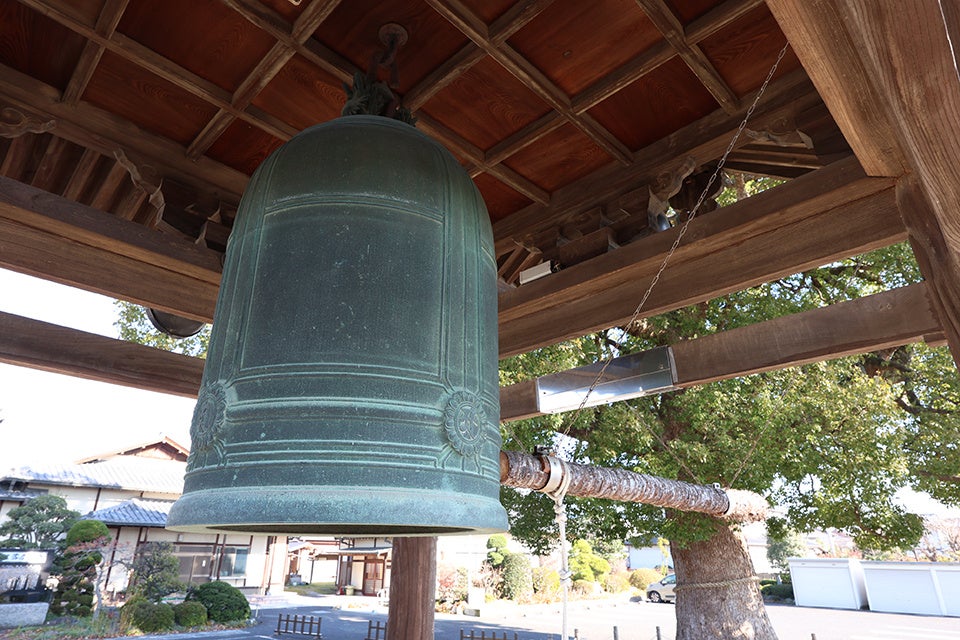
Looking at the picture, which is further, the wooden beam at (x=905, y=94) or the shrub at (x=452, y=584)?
the shrub at (x=452, y=584)

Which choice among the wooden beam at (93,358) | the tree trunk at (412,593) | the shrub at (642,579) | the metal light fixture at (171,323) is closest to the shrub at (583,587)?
the shrub at (642,579)

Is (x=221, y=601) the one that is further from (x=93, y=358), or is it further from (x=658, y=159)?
(x=658, y=159)

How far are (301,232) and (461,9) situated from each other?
1.07m

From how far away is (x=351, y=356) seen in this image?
1.24 m

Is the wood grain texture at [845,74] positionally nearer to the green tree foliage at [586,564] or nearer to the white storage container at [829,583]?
the green tree foliage at [586,564]

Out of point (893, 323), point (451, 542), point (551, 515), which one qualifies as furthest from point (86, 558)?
point (893, 323)

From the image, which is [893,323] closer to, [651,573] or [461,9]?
[461,9]

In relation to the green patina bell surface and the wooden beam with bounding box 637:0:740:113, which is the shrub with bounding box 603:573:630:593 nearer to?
the wooden beam with bounding box 637:0:740:113

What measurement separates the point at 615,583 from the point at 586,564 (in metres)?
3.58

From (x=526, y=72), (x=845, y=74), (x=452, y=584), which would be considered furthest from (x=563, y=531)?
(x=452, y=584)

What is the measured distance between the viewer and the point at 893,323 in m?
2.67

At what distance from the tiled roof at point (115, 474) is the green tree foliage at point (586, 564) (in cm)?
1599

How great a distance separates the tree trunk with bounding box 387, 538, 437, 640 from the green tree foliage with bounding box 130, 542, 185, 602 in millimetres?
14929

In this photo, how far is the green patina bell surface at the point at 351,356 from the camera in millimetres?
1139
